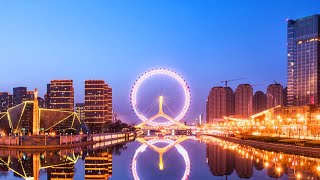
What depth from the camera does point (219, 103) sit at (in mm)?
192875

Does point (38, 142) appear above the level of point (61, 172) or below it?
above

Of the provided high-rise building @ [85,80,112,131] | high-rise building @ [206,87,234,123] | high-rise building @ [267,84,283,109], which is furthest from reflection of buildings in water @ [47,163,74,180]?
high-rise building @ [206,87,234,123]

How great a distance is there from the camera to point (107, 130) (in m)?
127

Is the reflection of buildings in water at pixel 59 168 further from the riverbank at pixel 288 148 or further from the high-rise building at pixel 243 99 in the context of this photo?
the high-rise building at pixel 243 99

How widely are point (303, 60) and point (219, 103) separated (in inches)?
2016

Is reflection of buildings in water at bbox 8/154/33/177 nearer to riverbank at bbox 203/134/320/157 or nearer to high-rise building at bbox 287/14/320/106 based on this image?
riverbank at bbox 203/134/320/157

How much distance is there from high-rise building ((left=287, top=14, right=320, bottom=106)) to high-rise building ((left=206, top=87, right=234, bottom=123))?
4053cm

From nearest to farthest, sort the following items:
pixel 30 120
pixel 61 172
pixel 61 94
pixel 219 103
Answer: pixel 61 172
pixel 30 120
pixel 61 94
pixel 219 103

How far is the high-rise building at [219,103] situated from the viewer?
629 feet

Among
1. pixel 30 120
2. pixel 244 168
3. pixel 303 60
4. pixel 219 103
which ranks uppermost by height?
pixel 303 60

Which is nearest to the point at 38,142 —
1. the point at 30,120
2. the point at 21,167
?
the point at 30,120

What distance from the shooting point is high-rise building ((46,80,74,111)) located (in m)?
163

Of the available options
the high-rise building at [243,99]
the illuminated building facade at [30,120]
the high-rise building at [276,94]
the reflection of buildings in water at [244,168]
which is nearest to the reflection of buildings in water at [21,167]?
the reflection of buildings in water at [244,168]

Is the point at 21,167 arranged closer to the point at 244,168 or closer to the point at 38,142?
the point at 244,168
